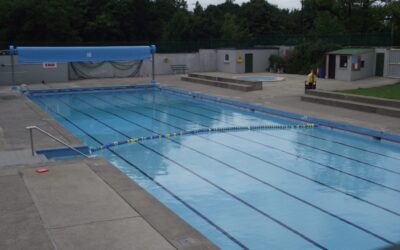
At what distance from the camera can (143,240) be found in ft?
16.2

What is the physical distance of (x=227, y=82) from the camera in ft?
77.3

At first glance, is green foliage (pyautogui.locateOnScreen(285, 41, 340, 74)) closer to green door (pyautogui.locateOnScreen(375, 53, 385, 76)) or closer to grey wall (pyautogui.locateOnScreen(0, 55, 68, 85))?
green door (pyautogui.locateOnScreen(375, 53, 385, 76))

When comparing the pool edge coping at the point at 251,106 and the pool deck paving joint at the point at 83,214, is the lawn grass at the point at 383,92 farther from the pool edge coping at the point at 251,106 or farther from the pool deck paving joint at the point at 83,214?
the pool deck paving joint at the point at 83,214

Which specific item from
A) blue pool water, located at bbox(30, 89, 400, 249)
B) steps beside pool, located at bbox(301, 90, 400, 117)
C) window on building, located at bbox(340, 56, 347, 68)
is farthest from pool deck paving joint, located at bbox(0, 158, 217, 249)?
window on building, located at bbox(340, 56, 347, 68)

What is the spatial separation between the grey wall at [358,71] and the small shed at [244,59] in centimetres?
753

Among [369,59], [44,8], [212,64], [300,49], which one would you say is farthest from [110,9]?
[369,59]

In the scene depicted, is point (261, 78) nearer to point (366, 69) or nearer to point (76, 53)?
point (366, 69)

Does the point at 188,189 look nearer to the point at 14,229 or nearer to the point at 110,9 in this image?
the point at 14,229

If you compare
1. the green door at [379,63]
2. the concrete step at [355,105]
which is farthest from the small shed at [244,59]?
the concrete step at [355,105]

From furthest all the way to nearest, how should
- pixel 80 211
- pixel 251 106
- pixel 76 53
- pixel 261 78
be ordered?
pixel 261 78 → pixel 76 53 → pixel 251 106 → pixel 80 211

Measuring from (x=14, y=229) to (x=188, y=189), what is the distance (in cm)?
382

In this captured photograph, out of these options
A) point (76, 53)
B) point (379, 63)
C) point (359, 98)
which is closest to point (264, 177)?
point (359, 98)

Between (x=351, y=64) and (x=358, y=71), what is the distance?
718 millimetres

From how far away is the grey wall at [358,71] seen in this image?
23.9 metres
